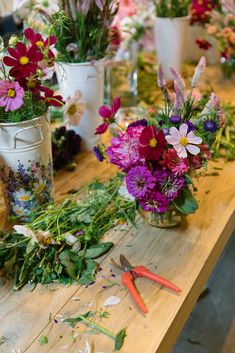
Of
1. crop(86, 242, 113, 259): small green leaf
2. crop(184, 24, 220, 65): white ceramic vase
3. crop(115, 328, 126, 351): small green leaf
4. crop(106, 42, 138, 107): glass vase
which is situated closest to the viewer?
crop(115, 328, 126, 351): small green leaf

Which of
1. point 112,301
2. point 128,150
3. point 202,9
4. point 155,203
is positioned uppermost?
point 202,9

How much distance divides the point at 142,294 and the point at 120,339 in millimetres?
119

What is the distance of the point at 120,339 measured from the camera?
2.42ft

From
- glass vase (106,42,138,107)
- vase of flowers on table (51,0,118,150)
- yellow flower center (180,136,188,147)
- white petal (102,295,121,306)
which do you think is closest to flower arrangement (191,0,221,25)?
glass vase (106,42,138,107)

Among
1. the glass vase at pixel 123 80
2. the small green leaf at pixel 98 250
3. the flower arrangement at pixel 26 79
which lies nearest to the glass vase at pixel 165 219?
the small green leaf at pixel 98 250

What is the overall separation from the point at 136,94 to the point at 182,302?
3.48 feet

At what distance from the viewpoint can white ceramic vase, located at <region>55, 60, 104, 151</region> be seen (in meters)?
1.26

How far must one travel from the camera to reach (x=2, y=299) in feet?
2.74

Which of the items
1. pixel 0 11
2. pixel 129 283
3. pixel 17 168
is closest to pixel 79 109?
pixel 17 168

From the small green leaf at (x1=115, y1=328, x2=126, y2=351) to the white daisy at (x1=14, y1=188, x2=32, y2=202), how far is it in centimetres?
39

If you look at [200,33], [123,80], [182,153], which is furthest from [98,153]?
[200,33]

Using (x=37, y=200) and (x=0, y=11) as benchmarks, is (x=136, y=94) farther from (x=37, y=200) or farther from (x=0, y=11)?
(x=37, y=200)

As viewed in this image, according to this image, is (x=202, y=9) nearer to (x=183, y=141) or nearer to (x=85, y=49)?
(x=85, y=49)

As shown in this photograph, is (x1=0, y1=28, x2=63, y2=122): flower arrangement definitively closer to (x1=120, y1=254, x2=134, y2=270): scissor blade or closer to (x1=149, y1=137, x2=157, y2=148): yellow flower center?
(x1=149, y1=137, x2=157, y2=148): yellow flower center
